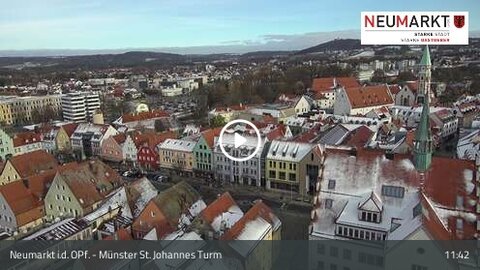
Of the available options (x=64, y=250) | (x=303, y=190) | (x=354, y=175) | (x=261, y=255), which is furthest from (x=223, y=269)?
(x=303, y=190)

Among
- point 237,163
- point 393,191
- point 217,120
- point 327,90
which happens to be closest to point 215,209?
point 393,191

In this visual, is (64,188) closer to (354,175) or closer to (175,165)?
(175,165)

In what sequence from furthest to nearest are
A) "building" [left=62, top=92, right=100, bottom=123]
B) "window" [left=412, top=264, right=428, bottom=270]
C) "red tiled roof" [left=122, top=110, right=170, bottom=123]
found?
"building" [left=62, top=92, right=100, bottom=123], "red tiled roof" [left=122, top=110, right=170, bottom=123], "window" [left=412, top=264, right=428, bottom=270]

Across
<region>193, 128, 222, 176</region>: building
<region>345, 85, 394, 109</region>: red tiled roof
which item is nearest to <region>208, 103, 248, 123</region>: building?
<region>345, 85, 394, 109</region>: red tiled roof

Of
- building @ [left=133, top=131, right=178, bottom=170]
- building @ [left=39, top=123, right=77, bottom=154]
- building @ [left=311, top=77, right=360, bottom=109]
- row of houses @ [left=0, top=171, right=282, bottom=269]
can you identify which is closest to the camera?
row of houses @ [left=0, top=171, right=282, bottom=269]

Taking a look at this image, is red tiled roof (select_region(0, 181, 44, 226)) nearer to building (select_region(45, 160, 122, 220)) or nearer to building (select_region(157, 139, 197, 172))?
building (select_region(45, 160, 122, 220))

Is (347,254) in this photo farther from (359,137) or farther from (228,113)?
(228,113)

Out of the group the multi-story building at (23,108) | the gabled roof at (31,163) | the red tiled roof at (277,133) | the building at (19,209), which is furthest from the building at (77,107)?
the building at (19,209)
